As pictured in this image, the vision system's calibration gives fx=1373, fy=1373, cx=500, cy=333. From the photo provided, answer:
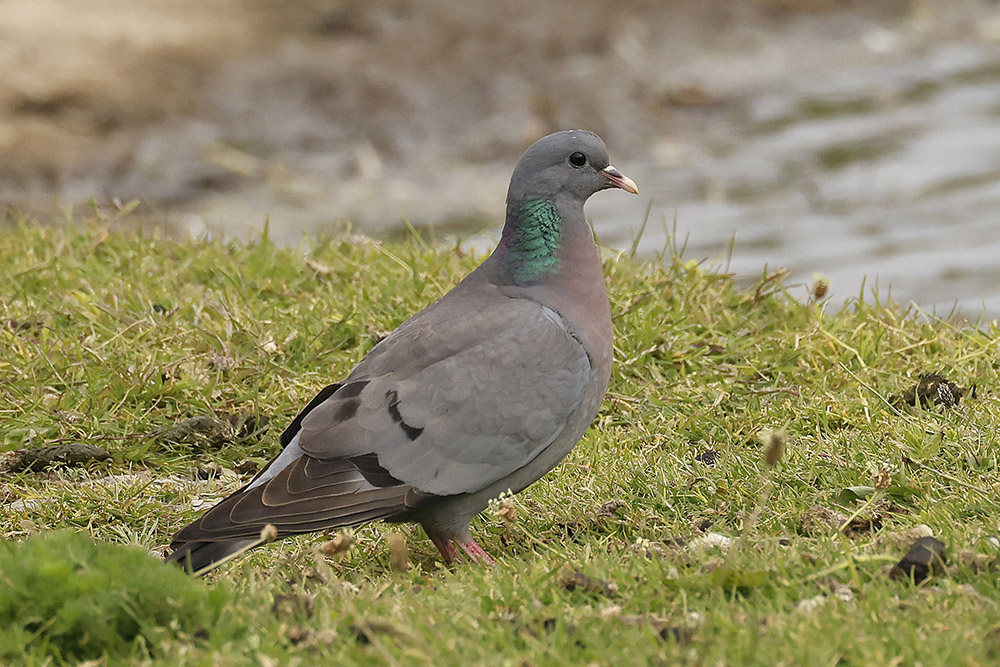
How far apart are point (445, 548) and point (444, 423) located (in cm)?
42

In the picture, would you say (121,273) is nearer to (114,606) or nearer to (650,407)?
(650,407)

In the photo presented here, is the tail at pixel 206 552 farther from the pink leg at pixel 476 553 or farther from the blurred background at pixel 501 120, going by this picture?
the blurred background at pixel 501 120

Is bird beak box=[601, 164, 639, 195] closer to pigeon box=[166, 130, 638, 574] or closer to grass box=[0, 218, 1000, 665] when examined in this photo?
pigeon box=[166, 130, 638, 574]

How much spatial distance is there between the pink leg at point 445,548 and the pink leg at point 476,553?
0.23ft

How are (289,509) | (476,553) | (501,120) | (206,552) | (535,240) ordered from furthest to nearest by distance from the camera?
(501,120) → (535,240) → (476,553) → (289,509) → (206,552)

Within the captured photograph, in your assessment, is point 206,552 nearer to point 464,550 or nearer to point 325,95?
point 464,550

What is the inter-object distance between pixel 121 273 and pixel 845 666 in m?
4.56

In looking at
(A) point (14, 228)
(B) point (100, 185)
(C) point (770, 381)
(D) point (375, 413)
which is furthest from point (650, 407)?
(B) point (100, 185)

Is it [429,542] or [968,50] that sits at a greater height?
[968,50]

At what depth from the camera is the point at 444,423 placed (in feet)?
13.8

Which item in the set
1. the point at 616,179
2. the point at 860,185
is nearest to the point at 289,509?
the point at 616,179

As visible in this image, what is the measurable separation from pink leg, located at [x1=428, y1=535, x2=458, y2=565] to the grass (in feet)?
0.32

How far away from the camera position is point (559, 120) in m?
11.7

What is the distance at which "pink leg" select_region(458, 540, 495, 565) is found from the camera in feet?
13.5
